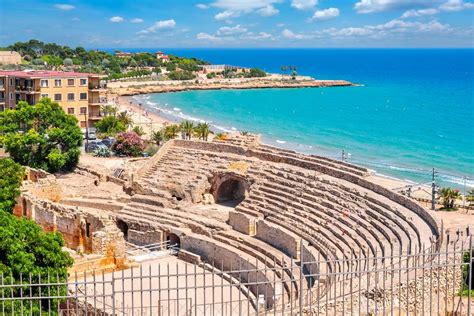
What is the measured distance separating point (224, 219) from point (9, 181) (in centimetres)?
1131

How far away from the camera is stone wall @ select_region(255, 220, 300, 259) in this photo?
27.2 metres

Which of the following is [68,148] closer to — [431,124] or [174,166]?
[174,166]

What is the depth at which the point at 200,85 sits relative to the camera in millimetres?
139875

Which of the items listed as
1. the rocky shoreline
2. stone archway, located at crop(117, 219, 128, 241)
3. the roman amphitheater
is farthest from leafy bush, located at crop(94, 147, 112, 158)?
the rocky shoreline

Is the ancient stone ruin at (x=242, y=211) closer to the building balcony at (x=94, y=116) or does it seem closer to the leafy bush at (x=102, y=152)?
the leafy bush at (x=102, y=152)

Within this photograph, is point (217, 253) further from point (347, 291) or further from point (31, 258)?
point (347, 291)

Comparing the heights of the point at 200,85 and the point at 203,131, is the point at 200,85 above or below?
above

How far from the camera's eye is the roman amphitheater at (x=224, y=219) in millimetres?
24172

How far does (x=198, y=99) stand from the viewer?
385 ft

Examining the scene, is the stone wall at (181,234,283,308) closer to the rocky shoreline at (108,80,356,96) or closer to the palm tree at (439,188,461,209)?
the palm tree at (439,188,461,209)

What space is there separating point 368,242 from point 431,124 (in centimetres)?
6165

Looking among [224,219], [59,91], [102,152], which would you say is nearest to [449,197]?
[224,219]

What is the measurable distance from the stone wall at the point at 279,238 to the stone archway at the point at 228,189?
5770 millimetres

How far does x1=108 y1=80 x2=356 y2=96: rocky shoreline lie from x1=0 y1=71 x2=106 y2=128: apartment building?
6157 centimetres
